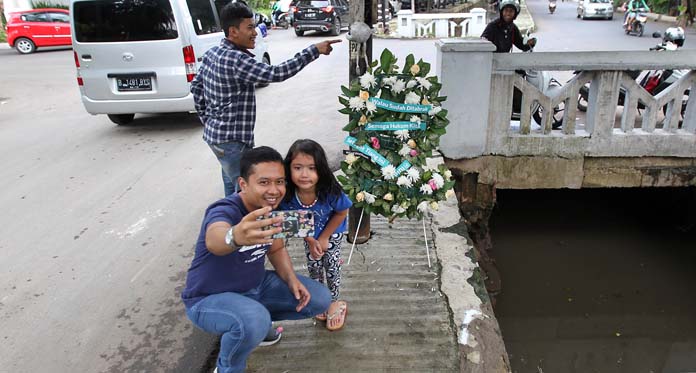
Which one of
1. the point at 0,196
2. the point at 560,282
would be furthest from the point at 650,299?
the point at 0,196

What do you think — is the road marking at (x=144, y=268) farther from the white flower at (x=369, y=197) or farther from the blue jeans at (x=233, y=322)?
the white flower at (x=369, y=197)

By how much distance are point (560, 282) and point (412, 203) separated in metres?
2.64

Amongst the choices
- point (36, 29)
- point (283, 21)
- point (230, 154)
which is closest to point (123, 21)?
point (230, 154)

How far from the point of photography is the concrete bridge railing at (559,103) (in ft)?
14.2

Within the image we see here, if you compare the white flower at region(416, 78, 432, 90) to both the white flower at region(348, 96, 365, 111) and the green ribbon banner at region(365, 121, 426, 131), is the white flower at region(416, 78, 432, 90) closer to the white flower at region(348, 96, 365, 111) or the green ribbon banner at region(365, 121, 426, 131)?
the green ribbon banner at region(365, 121, 426, 131)

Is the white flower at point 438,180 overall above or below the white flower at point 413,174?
below

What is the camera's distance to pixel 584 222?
6199 millimetres

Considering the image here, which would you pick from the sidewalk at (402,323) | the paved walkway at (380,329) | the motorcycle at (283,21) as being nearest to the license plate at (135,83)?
the sidewalk at (402,323)

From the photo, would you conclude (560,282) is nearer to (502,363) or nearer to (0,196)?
→ (502,363)

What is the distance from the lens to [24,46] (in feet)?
59.5

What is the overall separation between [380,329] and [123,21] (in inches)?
235

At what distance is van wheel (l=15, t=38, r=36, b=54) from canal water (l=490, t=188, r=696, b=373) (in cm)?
1829

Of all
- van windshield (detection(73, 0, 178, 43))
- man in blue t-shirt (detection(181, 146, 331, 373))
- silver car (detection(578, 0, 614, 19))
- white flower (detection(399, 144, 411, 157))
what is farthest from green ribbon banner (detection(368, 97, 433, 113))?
silver car (detection(578, 0, 614, 19))

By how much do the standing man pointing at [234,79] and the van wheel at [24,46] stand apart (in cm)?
1845
